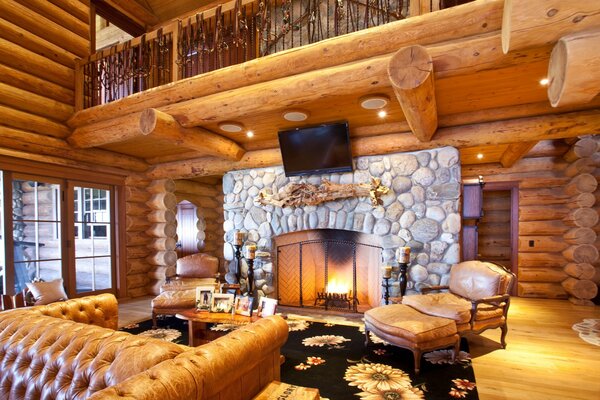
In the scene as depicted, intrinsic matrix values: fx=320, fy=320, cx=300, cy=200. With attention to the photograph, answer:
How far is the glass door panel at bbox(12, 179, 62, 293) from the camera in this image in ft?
14.1

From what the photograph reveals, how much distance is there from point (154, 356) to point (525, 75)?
3.38m

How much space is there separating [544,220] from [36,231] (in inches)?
325

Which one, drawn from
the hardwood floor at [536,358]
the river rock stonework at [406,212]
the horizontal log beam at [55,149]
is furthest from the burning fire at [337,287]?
the horizontal log beam at [55,149]

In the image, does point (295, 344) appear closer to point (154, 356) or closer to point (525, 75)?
point (154, 356)

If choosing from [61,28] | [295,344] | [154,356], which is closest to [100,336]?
[154,356]

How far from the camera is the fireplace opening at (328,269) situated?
4711mm

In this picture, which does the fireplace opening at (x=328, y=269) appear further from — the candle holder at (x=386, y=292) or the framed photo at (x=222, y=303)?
Answer: the framed photo at (x=222, y=303)

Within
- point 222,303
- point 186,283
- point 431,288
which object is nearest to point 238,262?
point 186,283

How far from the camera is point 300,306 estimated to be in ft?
16.2

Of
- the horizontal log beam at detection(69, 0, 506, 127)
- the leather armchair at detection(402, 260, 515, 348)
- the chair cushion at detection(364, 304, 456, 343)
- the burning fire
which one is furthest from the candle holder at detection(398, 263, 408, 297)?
the horizontal log beam at detection(69, 0, 506, 127)

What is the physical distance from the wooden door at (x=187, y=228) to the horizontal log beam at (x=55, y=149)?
2440mm

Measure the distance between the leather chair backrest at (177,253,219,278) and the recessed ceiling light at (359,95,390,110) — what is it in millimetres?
3374

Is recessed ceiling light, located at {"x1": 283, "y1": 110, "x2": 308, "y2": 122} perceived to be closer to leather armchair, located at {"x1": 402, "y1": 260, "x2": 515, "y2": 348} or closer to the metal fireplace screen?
the metal fireplace screen

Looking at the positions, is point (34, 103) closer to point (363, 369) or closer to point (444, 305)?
point (363, 369)
